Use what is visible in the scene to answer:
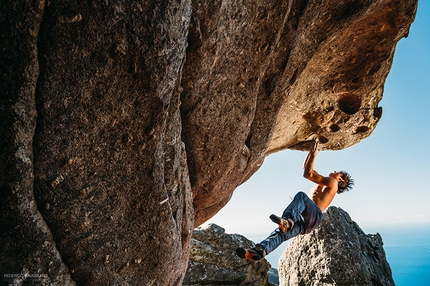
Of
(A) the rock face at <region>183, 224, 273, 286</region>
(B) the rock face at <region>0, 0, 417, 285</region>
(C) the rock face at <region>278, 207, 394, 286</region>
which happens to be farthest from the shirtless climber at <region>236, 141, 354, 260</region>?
(A) the rock face at <region>183, 224, 273, 286</region>

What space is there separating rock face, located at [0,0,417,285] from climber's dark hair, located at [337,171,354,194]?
14.7ft

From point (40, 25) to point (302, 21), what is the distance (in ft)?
17.9

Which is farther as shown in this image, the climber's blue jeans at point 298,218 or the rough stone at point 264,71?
the climber's blue jeans at point 298,218

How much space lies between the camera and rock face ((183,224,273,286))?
10.9 m

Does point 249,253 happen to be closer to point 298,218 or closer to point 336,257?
point 298,218

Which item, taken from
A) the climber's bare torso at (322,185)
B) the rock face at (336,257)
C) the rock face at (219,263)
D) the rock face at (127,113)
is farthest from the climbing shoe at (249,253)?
the rock face at (336,257)

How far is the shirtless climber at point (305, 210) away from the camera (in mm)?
7092

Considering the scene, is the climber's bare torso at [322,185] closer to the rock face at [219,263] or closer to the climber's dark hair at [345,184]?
the climber's dark hair at [345,184]

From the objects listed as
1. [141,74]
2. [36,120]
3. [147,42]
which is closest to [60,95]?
[36,120]

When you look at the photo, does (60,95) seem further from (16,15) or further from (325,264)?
(325,264)

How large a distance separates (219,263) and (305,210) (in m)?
4.64

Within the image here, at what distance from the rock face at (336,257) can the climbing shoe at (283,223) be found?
219 inches

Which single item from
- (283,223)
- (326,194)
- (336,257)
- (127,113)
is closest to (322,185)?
(326,194)

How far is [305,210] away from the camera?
8586 mm
